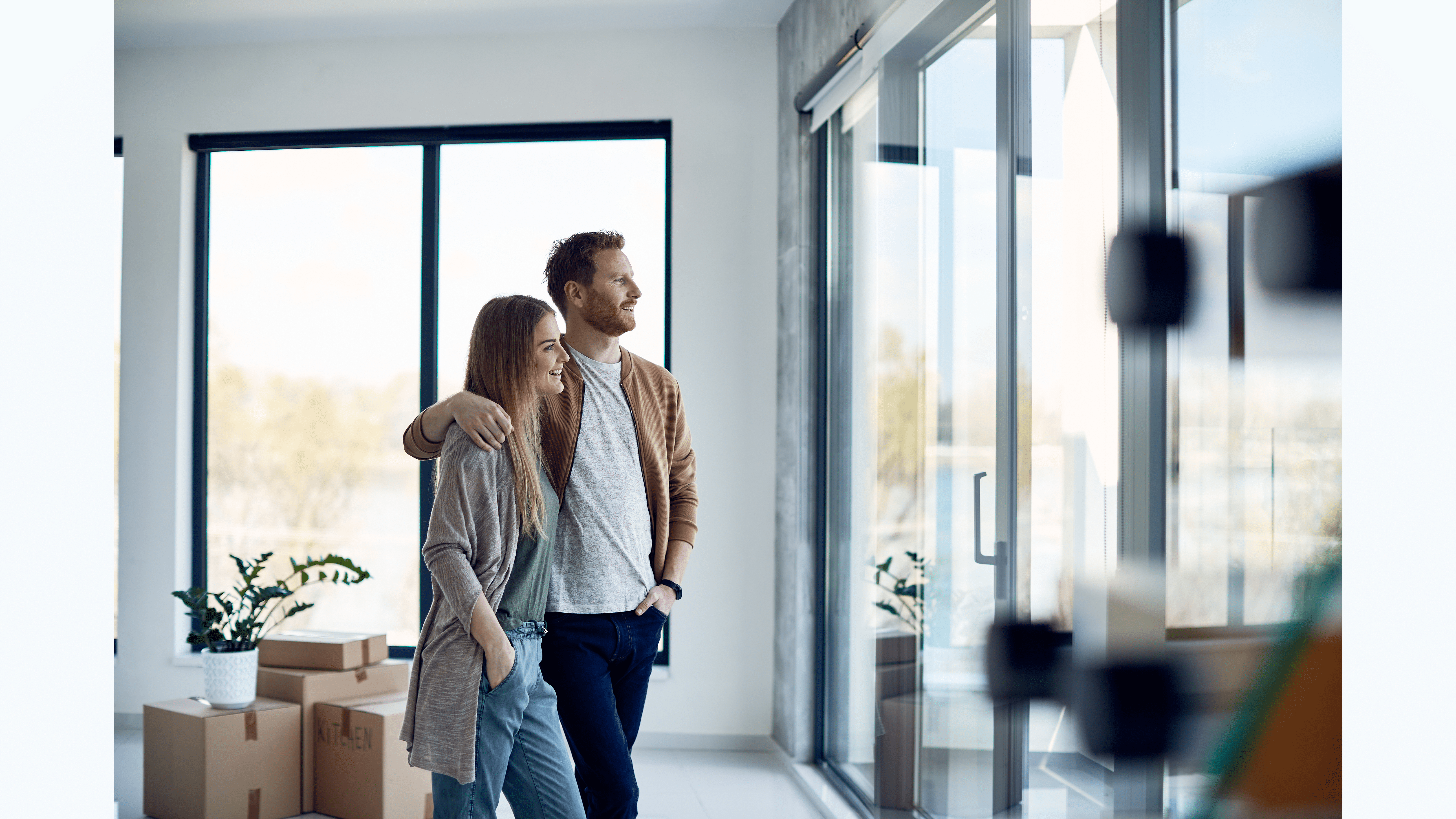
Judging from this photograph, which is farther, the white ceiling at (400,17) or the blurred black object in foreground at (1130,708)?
the white ceiling at (400,17)

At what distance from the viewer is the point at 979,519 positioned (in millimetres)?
1749

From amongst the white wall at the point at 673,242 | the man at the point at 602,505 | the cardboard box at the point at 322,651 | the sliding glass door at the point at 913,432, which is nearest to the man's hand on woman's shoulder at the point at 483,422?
the man at the point at 602,505

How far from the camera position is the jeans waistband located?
1491 millimetres

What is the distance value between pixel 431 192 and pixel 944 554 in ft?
8.40

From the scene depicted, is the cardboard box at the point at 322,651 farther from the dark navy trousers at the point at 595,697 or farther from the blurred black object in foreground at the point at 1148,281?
the blurred black object in foreground at the point at 1148,281

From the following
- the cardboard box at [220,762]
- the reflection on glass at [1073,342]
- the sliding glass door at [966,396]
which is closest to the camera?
the reflection on glass at [1073,342]

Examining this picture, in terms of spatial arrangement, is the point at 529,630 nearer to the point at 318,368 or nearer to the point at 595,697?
the point at 595,697

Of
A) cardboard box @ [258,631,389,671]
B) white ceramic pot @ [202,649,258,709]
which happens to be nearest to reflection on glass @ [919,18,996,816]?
cardboard box @ [258,631,389,671]

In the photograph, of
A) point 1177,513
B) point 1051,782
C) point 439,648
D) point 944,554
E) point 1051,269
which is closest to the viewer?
point 1177,513

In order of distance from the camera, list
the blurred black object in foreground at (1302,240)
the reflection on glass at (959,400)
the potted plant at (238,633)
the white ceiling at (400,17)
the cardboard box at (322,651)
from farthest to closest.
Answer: the white ceiling at (400,17) < the cardboard box at (322,651) < the potted plant at (238,633) < the reflection on glass at (959,400) < the blurred black object in foreground at (1302,240)

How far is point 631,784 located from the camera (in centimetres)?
165

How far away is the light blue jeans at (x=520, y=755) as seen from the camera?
55.2 inches
